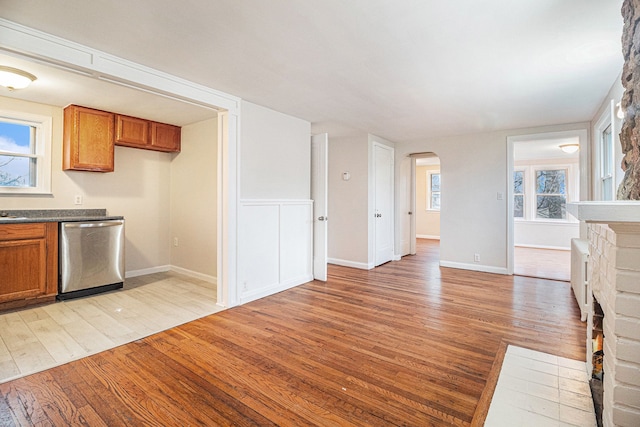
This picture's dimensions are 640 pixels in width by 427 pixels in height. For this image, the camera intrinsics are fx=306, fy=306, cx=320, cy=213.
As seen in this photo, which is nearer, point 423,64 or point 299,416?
point 299,416

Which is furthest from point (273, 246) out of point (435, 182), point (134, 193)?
point (435, 182)

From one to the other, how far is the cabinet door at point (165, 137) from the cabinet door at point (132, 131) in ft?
0.32

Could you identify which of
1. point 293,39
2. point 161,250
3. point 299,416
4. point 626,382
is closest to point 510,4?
point 293,39

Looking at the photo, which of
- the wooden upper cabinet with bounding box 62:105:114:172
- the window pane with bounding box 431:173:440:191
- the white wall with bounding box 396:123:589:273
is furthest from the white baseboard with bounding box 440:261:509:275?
the wooden upper cabinet with bounding box 62:105:114:172

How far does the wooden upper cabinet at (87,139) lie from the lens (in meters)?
3.70

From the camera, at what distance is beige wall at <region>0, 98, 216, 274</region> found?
3830mm

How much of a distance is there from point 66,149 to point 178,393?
3.54m

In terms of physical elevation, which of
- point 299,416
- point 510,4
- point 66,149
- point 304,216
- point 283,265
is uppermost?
point 510,4

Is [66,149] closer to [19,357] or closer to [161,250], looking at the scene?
[161,250]

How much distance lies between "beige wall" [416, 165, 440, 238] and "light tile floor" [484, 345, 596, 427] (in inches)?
299

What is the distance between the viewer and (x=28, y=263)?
3.25 metres

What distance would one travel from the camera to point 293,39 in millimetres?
2111

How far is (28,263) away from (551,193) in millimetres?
9984

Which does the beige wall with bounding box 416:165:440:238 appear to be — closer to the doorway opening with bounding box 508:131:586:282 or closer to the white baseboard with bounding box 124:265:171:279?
the doorway opening with bounding box 508:131:586:282
